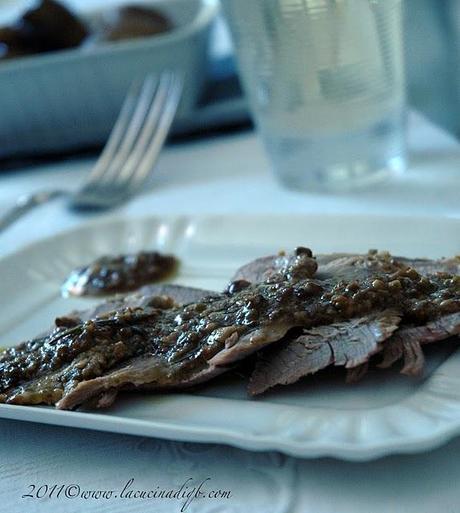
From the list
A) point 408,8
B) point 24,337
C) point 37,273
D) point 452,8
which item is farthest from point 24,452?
point 408,8

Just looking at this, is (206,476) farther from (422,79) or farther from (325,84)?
(422,79)

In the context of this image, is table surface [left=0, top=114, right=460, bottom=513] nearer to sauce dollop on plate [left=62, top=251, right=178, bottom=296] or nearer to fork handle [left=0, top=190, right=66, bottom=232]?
sauce dollop on plate [left=62, top=251, right=178, bottom=296]

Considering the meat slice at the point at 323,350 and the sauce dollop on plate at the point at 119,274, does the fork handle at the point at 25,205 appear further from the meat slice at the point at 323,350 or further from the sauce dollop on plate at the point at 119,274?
the meat slice at the point at 323,350

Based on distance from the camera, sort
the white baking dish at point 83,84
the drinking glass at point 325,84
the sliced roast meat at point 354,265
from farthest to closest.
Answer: the white baking dish at point 83,84 < the drinking glass at point 325,84 < the sliced roast meat at point 354,265

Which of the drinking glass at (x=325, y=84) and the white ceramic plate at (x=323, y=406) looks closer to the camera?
the white ceramic plate at (x=323, y=406)

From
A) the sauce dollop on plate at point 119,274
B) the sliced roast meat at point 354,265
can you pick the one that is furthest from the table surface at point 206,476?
the sauce dollop on plate at point 119,274

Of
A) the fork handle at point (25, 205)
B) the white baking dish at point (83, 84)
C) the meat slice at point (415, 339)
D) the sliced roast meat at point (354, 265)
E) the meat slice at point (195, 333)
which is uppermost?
the meat slice at point (195, 333)

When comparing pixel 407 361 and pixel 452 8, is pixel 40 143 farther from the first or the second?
pixel 407 361
